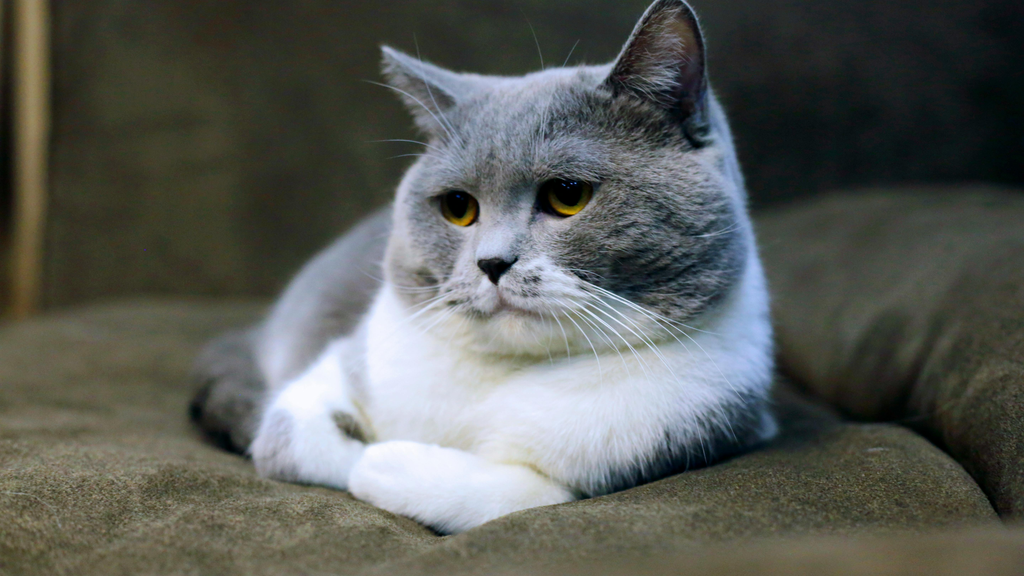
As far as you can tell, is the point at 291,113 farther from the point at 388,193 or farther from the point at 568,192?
the point at 568,192

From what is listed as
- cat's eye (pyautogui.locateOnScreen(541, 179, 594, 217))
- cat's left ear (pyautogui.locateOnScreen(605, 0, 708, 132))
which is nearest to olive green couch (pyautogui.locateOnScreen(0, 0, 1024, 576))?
cat's eye (pyautogui.locateOnScreen(541, 179, 594, 217))

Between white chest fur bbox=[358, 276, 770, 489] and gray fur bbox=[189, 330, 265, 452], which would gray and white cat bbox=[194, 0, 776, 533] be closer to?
white chest fur bbox=[358, 276, 770, 489]

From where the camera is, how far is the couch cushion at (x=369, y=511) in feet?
2.52

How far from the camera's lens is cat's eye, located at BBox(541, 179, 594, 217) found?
3.24 ft

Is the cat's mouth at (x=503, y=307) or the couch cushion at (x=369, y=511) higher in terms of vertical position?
the cat's mouth at (x=503, y=307)

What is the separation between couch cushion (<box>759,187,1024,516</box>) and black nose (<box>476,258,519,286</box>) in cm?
68

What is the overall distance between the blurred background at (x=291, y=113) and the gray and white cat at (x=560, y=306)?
138 cm

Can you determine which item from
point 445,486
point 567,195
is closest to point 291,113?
point 567,195

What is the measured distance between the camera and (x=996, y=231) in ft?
4.83

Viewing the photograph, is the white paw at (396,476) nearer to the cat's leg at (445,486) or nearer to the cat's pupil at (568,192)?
the cat's leg at (445,486)

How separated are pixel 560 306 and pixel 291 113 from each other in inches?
78.2

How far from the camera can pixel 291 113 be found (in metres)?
2.62

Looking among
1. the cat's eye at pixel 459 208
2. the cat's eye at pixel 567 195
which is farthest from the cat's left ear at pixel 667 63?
the cat's eye at pixel 459 208

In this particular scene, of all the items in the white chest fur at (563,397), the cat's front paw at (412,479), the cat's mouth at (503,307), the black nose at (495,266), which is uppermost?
the black nose at (495,266)
